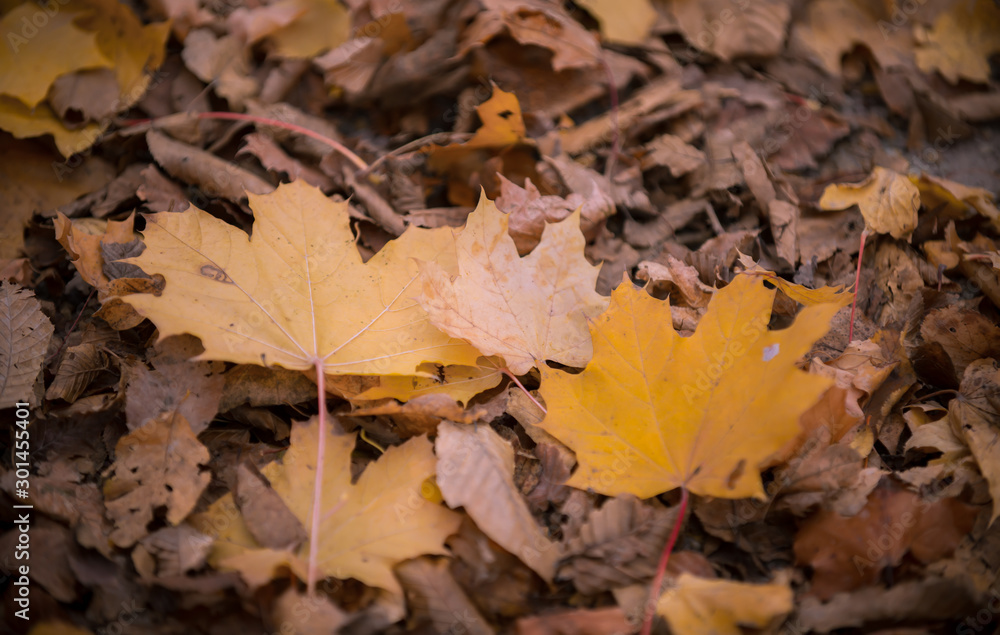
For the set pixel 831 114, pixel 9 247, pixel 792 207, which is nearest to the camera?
pixel 9 247

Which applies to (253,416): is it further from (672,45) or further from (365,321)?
(672,45)

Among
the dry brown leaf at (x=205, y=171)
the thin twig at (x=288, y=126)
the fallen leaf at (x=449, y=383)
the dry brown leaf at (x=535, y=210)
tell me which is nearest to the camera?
the fallen leaf at (x=449, y=383)

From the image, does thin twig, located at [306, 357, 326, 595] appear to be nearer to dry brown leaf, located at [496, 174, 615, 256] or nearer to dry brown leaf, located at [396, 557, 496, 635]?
dry brown leaf, located at [396, 557, 496, 635]

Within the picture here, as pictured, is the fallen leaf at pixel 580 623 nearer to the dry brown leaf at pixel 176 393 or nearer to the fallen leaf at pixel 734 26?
the dry brown leaf at pixel 176 393

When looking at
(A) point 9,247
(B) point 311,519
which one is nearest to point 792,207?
(B) point 311,519

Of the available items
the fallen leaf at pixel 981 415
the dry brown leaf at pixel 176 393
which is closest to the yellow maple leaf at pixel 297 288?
the dry brown leaf at pixel 176 393

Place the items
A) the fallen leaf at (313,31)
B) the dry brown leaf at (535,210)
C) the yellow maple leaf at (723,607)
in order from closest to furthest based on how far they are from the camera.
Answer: the yellow maple leaf at (723,607), the dry brown leaf at (535,210), the fallen leaf at (313,31)

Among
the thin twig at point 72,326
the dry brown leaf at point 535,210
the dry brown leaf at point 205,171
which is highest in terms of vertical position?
the dry brown leaf at point 205,171
